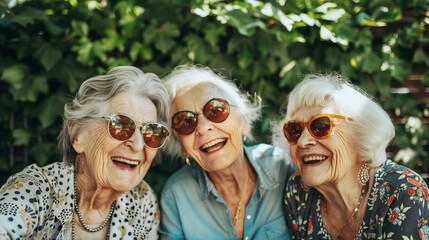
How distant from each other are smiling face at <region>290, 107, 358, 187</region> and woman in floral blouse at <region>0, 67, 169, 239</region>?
2.88ft

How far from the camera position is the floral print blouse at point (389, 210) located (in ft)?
6.73

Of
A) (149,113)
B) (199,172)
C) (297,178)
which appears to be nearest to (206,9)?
(149,113)

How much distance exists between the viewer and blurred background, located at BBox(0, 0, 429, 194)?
294 cm

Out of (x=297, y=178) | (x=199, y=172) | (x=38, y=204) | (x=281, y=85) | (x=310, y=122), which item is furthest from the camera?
(x=281, y=85)

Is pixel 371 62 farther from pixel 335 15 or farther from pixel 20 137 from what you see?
pixel 20 137

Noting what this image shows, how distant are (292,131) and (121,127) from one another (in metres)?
1.04

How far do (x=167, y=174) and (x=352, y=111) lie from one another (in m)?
1.66

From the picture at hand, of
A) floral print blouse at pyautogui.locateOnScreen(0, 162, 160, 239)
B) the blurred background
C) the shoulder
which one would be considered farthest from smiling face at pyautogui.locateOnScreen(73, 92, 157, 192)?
the shoulder

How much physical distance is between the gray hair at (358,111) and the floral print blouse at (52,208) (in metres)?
1.24

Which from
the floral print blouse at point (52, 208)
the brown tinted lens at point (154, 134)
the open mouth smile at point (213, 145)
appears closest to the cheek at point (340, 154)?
the open mouth smile at point (213, 145)

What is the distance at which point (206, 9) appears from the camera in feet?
9.88

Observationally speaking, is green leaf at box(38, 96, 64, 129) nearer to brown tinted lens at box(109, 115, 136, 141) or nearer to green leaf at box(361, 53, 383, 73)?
Result: brown tinted lens at box(109, 115, 136, 141)

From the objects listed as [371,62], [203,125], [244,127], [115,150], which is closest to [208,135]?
[203,125]

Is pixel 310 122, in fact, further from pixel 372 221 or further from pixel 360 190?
pixel 372 221
